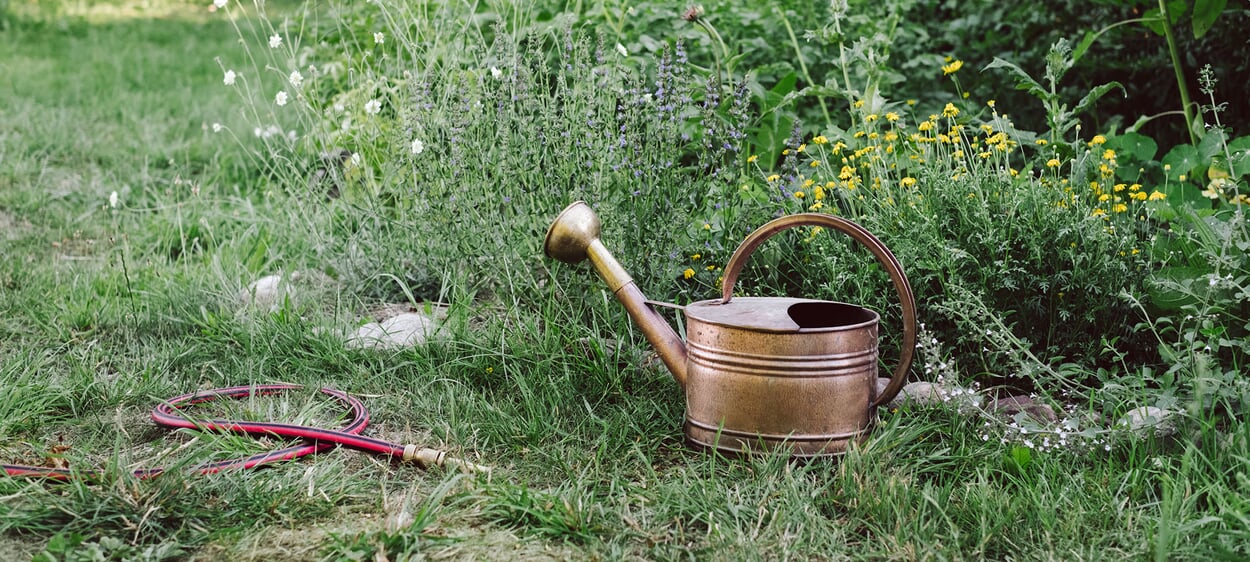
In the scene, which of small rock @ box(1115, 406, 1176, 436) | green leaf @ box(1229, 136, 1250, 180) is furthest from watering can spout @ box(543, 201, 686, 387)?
green leaf @ box(1229, 136, 1250, 180)

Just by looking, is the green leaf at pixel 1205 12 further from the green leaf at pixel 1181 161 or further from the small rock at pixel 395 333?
the small rock at pixel 395 333

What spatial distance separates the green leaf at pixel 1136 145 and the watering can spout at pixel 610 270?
1996mm

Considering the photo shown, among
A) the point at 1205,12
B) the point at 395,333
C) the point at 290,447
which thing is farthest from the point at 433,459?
the point at 1205,12

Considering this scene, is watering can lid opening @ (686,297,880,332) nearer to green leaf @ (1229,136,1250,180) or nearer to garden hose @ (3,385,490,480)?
garden hose @ (3,385,490,480)

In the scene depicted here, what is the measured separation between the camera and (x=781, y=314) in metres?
2.32

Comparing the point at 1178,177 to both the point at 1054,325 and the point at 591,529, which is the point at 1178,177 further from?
the point at 591,529

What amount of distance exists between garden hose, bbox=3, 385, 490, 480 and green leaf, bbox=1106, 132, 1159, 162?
2520mm

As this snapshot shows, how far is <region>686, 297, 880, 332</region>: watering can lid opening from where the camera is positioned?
7.32 feet

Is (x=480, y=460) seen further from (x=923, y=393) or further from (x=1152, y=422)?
(x=1152, y=422)

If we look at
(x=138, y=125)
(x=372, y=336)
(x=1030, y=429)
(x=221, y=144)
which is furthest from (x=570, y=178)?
(x=138, y=125)

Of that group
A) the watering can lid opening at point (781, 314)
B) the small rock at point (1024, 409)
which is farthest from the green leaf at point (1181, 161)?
the watering can lid opening at point (781, 314)

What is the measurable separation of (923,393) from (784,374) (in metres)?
0.52

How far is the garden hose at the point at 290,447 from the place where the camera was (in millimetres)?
2154

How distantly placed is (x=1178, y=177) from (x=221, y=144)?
170 inches
